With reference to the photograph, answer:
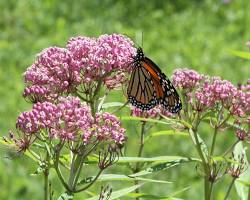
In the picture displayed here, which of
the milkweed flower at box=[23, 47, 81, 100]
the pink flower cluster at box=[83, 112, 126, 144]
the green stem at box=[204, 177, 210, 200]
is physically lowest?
the green stem at box=[204, 177, 210, 200]

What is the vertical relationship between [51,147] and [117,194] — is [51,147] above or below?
above

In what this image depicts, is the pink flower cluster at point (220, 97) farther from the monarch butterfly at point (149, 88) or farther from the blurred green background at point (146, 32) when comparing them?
the blurred green background at point (146, 32)

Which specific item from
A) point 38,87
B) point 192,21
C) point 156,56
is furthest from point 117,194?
point 192,21

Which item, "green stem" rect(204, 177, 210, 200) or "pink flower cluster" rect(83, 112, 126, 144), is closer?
"pink flower cluster" rect(83, 112, 126, 144)

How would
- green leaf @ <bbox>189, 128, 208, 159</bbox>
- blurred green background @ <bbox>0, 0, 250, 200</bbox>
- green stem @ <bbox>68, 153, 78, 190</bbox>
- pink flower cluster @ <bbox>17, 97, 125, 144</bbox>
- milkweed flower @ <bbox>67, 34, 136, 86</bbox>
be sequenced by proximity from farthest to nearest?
blurred green background @ <bbox>0, 0, 250, 200</bbox> → green leaf @ <bbox>189, 128, 208, 159</bbox> → milkweed flower @ <bbox>67, 34, 136, 86</bbox> → green stem @ <bbox>68, 153, 78, 190</bbox> → pink flower cluster @ <bbox>17, 97, 125, 144</bbox>

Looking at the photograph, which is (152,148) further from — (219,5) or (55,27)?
(219,5)

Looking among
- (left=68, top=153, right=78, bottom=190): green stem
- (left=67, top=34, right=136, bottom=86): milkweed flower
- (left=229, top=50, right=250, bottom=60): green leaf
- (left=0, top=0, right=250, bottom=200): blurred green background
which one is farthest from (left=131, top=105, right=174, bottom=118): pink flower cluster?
(left=0, top=0, right=250, bottom=200): blurred green background

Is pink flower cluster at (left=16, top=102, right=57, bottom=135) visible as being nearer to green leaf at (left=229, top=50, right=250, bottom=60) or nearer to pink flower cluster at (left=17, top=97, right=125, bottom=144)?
pink flower cluster at (left=17, top=97, right=125, bottom=144)

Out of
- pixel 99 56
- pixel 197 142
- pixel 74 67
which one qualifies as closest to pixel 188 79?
pixel 197 142
